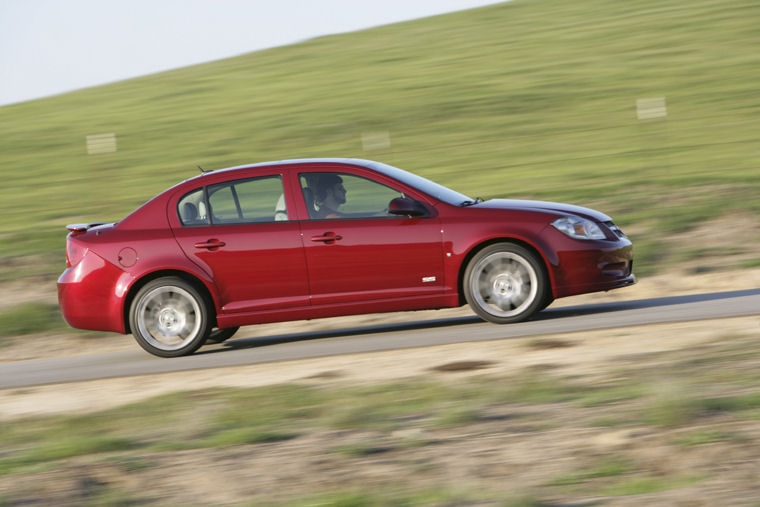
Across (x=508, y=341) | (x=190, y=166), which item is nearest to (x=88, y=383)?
(x=508, y=341)

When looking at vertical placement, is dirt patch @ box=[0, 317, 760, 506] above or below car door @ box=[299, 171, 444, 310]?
below

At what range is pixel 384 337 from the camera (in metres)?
9.44

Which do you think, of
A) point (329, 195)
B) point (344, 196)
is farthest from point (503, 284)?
point (329, 195)

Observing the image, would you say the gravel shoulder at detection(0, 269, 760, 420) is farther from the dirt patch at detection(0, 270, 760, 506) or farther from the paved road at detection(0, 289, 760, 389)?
the paved road at detection(0, 289, 760, 389)

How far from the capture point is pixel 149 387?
8.00 m

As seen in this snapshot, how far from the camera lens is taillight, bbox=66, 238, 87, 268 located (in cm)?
936

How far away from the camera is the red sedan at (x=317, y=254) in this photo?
8.87 meters

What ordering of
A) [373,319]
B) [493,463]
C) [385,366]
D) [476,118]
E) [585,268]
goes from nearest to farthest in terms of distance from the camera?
[493,463] < [385,366] < [585,268] < [373,319] < [476,118]

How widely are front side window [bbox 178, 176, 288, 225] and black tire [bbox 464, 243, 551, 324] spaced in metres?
1.86

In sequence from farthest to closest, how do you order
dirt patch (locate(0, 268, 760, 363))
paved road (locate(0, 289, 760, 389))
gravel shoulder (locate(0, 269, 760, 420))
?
dirt patch (locate(0, 268, 760, 363)) < paved road (locate(0, 289, 760, 389)) < gravel shoulder (locate(0, 269, 760, 420))

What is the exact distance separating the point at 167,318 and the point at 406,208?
2.46 metres

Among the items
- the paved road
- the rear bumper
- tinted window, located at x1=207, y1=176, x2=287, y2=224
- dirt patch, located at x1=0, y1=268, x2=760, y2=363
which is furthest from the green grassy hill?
tinted window, located at x1=207, y1=176, x2=287, y2=224

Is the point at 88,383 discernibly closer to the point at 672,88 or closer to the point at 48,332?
Answer: the point at 48,332

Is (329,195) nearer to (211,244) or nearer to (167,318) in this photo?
(211,244)
